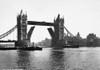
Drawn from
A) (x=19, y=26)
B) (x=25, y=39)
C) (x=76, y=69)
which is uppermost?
(x=19, y=26)

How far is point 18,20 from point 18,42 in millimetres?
21756

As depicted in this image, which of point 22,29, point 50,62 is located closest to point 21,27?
point 22,29

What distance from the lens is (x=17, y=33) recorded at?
166750mm

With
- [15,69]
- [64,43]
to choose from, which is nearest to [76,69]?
[15,69]

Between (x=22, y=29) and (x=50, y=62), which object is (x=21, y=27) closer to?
(x=22, y=29)

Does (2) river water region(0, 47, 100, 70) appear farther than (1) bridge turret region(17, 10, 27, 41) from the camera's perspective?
No

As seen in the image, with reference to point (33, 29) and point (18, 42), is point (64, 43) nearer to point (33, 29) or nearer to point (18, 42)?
point (33, 29)

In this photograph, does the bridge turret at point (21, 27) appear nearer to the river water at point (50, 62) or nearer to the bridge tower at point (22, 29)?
the bridge tower at point (22, 29)

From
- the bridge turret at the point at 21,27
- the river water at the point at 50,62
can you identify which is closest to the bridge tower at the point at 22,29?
the bridge turret at the point at 21,27

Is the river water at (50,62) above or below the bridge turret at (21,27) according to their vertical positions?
below

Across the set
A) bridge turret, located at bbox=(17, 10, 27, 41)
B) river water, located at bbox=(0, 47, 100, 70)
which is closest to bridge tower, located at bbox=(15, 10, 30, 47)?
bridge turret, located at bbox=(17, 10, 27, 41)

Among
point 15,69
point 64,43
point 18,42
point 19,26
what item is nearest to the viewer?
point 15,69

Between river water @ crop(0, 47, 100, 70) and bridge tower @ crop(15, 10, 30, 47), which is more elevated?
bridge tower @ crop(15, 10, 30, 47)

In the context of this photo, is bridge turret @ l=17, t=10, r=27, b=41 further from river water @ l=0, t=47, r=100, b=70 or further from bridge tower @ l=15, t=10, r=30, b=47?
river water @ l=0, t=47, r=100, b=70
